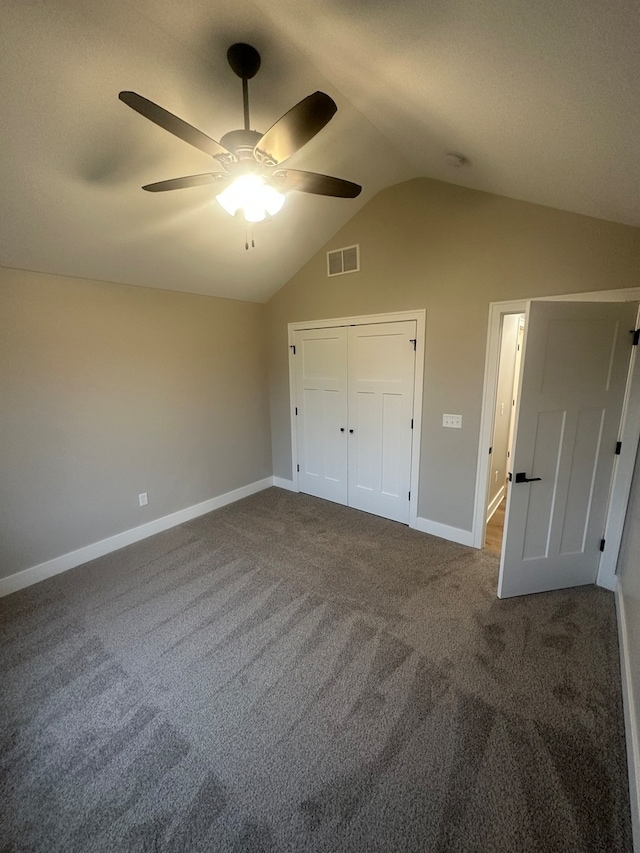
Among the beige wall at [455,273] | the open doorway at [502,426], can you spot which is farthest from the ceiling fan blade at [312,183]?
the open doorway at [502,426]

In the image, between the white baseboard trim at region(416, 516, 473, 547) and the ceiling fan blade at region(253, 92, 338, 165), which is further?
the white baseboard trim at region(416, 516, 473, 547)


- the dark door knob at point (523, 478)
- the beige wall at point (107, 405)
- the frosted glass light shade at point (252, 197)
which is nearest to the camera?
the frosted glass light shade at point (252, 197)

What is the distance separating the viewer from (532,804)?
1218 mm

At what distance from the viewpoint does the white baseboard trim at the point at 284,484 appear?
4.25 m

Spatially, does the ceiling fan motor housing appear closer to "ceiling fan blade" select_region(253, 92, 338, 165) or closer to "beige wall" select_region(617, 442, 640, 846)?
"ceiling fan blade" select_region(253, 92, 338, 165)

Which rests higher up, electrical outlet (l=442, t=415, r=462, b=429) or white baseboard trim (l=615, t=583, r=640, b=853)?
electrical outlet (l=442, t=415, r=462, b=429)

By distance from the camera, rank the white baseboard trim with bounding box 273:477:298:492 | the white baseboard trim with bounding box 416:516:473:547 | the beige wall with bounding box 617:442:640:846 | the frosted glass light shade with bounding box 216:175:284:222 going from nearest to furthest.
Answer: the beige wall with bounding box 617:442:640:846, the frosted glass light shade with bounding box 216:175:284:222, the white baseboard trim with bounding box 416:516:473:547, the white baseboard trim with bounding box 273:477:298:492

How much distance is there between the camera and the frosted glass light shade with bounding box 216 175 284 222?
1458 mm

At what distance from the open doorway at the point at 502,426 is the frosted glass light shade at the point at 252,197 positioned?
7.93ft

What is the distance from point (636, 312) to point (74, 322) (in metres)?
3.91

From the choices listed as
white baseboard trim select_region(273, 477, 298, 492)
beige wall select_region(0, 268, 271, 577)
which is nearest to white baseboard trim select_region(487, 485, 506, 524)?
white baseboard trim select_region(273, 477, 298, 492)

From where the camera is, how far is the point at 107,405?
281cm

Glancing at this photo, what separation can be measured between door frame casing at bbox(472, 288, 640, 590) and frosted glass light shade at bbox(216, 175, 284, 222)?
5.40 feet

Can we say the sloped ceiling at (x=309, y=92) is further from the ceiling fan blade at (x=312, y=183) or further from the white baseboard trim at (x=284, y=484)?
the white baseboard trim at (x=284, y=484)
